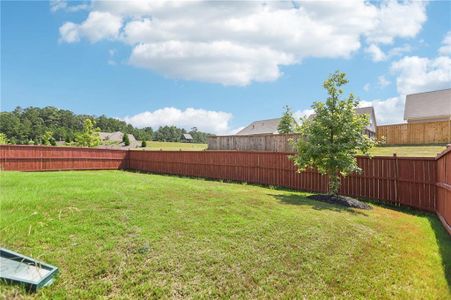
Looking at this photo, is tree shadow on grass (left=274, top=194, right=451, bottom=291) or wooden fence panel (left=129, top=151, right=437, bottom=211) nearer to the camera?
tree shadow on grass (left=274, top=194, right=451, bottom=291)

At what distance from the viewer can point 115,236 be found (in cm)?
488

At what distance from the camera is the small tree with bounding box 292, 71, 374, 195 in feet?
32.9

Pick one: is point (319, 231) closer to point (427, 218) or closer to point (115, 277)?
point (115, 277)

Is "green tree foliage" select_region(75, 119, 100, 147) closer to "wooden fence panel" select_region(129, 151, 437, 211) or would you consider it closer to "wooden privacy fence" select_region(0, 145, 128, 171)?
"wooden privacy fence" select_region(0, 145, 128, 171)

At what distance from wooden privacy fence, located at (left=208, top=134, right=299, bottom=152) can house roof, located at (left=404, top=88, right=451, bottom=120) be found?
19.0 metres

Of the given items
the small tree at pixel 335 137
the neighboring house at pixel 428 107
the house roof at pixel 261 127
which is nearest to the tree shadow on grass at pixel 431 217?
the small tree at pixel 335 137

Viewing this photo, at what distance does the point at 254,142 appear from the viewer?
1780cm

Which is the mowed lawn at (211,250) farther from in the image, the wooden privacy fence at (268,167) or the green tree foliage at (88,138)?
the green tree foliage at (88,138)

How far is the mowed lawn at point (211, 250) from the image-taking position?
12.9ft

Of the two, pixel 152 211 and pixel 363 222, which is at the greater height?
pixel 152 211

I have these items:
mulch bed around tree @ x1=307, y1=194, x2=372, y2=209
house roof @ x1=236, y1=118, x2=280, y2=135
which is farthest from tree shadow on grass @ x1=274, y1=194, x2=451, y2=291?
house roof @ x1=236, y1=118, x2=280, y2=135

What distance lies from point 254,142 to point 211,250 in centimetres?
1332

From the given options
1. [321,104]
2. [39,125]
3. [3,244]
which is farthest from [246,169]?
[39,125]

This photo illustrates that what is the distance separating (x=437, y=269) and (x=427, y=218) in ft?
15.0
